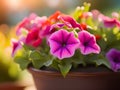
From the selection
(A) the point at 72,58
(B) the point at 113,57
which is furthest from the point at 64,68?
(B) the point at 113,57

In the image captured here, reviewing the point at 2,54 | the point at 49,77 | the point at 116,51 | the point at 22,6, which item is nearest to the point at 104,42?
the point at 116,51

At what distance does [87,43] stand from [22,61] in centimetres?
20

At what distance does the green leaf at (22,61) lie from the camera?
0.92 m

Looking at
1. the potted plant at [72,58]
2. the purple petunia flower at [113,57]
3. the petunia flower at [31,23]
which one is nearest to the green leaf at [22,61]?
the potted plant at [72,58]

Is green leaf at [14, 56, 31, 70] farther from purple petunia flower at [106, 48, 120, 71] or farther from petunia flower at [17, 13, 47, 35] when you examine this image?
purple petunia flower at [106, 48, 120, 71]

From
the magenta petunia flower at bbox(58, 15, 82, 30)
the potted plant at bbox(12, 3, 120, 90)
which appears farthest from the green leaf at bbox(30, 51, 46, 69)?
the magenta petunia flower at bbox(58, 15, 82, 30)

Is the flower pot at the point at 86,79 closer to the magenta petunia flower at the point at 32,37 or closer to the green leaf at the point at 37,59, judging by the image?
the green leaf at the point at 37,59

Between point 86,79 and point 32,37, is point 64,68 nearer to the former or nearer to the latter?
point 86,79

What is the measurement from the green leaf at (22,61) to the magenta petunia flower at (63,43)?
128 millimetres

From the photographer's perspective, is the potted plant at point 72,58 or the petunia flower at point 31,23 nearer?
the potted plant at point 72,58

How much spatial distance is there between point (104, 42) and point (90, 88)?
14 cm

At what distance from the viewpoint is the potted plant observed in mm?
819

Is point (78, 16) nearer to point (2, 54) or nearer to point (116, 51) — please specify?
point (116, 51)

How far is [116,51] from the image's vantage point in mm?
895
